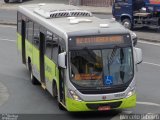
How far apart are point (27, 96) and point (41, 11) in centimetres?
310

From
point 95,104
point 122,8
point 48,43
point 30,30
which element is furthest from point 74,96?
point 122,8

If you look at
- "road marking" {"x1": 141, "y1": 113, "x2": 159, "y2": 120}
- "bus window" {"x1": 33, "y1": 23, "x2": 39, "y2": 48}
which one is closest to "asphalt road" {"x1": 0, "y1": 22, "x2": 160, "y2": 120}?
"road marking" {"x1": 141, "y1": 113, "x2": 159, "y2": 120}

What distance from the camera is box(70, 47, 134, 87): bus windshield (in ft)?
50.8

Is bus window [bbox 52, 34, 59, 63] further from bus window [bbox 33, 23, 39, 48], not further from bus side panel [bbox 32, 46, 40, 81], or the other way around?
bus window [bbox 33, 23, 39, 48]

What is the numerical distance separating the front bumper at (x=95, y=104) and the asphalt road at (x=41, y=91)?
1.38ft

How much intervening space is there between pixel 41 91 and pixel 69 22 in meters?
3.35

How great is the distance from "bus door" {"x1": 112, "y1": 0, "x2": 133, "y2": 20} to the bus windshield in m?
18.7

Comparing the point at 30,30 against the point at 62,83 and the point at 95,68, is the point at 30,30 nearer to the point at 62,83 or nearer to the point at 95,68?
the point at 62,83

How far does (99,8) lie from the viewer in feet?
158

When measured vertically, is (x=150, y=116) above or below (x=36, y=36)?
below

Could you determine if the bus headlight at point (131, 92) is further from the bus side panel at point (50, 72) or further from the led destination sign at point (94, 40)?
the bus side panel at point (50, 72)

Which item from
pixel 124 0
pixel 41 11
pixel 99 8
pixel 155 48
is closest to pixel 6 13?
pixel 99 8

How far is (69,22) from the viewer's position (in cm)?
1727

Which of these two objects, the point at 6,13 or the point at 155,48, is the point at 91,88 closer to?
the point at 155,48
